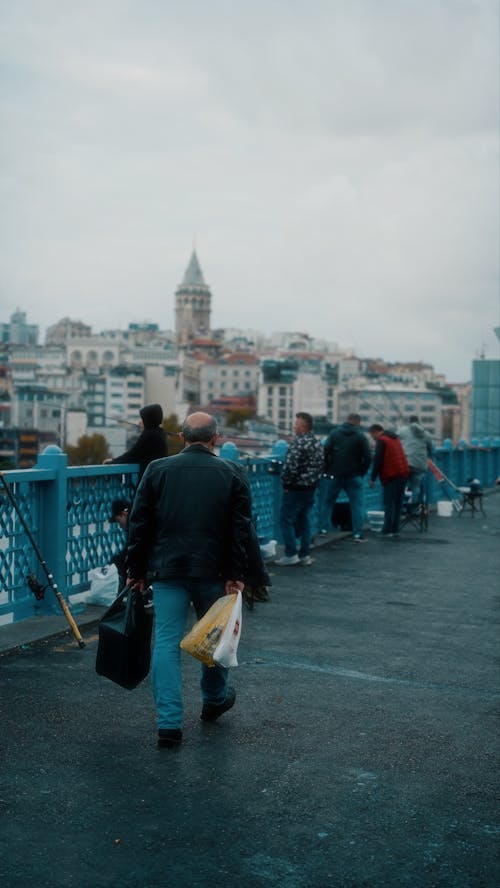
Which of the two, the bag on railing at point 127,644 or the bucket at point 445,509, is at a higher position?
the bag on railing at point 127,644

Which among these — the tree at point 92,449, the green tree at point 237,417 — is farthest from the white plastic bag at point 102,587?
the green tree at point 237,417

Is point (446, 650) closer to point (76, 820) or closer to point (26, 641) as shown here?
point (26, 641)

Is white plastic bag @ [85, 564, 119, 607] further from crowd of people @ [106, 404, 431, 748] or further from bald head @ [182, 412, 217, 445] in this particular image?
bald head @ [182, 412, 217, 445]

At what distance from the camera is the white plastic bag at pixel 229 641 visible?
219 inches

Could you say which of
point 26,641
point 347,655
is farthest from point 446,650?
point 26,641

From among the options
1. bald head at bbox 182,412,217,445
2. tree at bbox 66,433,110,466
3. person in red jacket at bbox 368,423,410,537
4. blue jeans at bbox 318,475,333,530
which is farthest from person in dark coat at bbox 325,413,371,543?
tree at bbox 66,433,110,466

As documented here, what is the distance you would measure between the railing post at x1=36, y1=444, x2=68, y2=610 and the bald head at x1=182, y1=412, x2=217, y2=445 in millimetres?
3113

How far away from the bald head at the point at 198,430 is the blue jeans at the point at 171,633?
0.72 meters

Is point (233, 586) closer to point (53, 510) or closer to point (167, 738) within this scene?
point (167, 738)

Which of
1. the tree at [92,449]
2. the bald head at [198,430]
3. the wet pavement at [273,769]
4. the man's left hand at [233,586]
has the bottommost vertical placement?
the tree at [92,449]

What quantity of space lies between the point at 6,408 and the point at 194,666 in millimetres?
173296

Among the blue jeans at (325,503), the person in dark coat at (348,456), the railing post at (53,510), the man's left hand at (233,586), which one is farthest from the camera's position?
the blue jeans at (325,503)

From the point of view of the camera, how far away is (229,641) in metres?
5.60

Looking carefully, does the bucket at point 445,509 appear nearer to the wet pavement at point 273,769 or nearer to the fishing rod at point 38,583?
the wet pavement at point 273,769
